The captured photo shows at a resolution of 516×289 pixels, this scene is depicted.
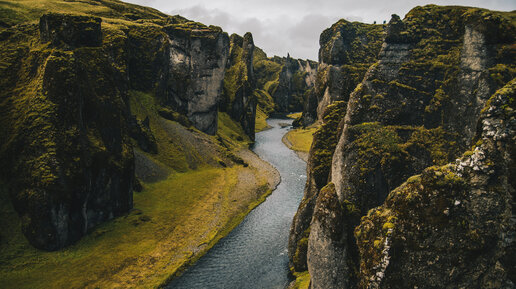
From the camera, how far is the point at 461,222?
1530 centimetres

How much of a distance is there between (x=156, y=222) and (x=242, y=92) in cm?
10384

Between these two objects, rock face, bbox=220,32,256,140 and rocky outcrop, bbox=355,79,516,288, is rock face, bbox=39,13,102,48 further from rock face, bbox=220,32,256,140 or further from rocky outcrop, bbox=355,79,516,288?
rock face, bbox=220,32,256,140

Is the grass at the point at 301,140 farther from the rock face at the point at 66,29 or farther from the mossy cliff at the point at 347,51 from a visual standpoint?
the rock face at the point at 66,29

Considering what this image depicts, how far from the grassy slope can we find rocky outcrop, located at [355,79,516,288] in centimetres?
3281

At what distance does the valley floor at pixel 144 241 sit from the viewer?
36.9 metres

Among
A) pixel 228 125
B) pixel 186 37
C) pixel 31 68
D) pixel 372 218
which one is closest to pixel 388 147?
pixel 372 218

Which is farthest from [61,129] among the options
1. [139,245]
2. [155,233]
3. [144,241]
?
[155,233]

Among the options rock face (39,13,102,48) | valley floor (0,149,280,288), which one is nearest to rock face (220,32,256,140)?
valley floor (0,149,280,288)

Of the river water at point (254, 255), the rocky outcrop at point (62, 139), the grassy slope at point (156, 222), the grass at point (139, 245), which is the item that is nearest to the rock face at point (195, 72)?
the grassy slope at point (156, 222)

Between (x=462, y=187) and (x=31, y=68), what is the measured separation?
6147 cm

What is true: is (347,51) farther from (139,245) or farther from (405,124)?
(139,245)

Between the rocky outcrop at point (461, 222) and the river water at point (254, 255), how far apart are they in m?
22.4

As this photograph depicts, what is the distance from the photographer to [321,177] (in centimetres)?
3494

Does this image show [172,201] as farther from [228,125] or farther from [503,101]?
[228,125]
